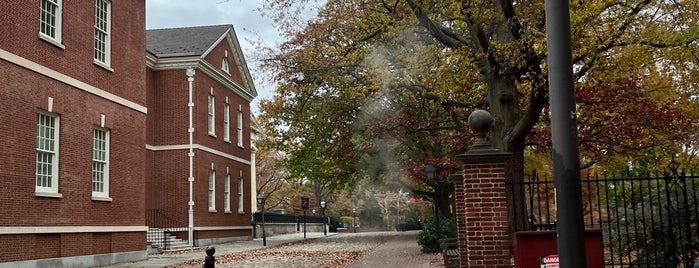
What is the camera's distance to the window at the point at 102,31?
18.7m

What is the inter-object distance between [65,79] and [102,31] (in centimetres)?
269

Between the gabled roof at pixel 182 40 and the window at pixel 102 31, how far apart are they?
9.33 m

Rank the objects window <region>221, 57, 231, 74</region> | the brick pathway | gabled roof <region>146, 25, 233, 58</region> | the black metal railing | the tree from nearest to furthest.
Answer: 1. the tree
2. the brick pathway
3. the black metal railing
4. gabled roof <region>146, 25, 233, 58</region>
5. window <region>221, 57, 231, 74</region>

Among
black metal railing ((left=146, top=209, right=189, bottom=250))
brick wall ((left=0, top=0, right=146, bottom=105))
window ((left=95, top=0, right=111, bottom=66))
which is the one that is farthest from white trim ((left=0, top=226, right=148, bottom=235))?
black metal railing ((left=146, top=209, right=189, bottom=250))

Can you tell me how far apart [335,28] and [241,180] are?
18.3 meters

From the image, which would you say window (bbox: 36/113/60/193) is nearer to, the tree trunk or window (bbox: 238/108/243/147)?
the tree trunk

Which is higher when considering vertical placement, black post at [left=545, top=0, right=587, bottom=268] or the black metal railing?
black post at [left=545, top=0, right=587, bottom=268]

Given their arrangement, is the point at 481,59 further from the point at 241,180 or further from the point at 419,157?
the point at 241,180

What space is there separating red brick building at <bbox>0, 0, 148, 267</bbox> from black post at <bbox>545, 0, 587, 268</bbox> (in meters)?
12.9

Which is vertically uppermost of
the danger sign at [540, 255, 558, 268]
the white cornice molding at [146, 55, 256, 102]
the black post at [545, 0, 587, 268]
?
the white cornice molding at [146, 55, 256, 102]

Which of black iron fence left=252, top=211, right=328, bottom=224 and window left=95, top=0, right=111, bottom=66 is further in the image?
black iron fence left=252, top=211, right=328, bottom=224

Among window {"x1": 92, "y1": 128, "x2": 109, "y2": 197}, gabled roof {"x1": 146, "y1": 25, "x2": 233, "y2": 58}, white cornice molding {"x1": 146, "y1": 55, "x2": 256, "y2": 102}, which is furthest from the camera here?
gabled roof {"x1": 146, "y1": 25, "x2": 233, "y2": 58}

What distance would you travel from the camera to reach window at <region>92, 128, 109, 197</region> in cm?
1819

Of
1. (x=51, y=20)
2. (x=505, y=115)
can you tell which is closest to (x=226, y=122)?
(x=51, y=20)
